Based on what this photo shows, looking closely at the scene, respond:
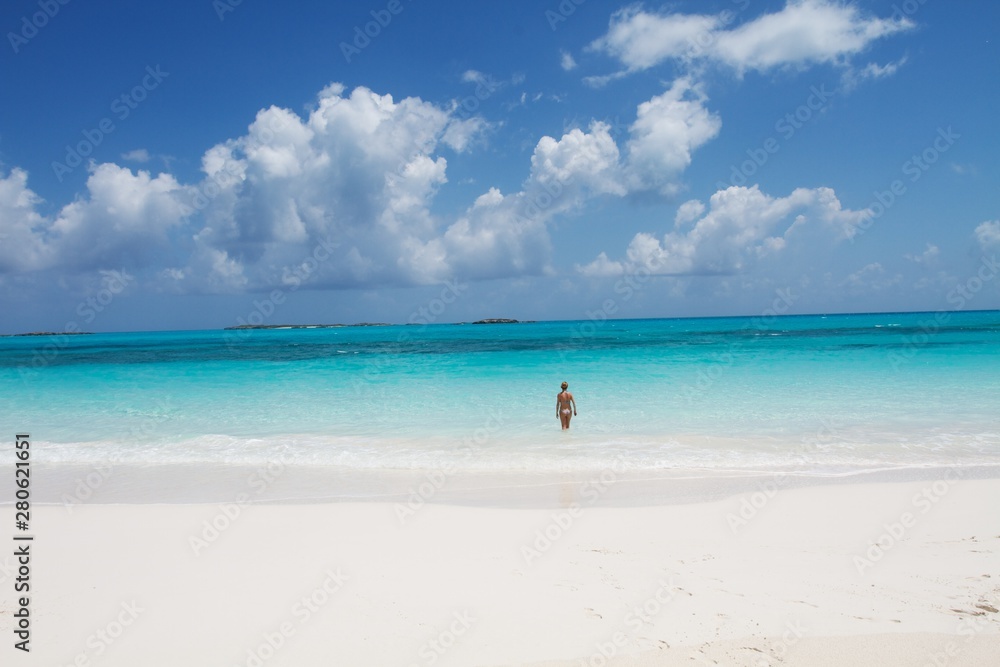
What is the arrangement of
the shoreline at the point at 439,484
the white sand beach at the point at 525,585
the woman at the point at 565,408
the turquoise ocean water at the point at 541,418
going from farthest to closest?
the woman at the point at 565,408
the turquoise ocean water at the point at 541,418
the shoreline at the point at 439,484
the white sand beach at the point at 525,585

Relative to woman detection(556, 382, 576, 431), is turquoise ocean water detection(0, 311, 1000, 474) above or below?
below

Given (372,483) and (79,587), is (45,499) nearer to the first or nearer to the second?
(79,587)

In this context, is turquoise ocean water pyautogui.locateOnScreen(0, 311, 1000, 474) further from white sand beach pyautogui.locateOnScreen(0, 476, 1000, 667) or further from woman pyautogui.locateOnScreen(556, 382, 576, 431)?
white sand beach pyautogui.locateOnScreen(0, 476, 1000, 667)

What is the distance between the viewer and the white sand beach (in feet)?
14.1

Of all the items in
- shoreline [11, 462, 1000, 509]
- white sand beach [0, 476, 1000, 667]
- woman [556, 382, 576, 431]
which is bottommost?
shoreline [11, 462, 1000, 509]

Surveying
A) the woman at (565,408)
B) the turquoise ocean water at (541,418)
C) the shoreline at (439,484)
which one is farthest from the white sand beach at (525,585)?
the woman at (565,408)

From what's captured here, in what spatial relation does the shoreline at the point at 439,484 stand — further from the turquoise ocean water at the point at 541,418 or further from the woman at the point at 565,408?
the woman at the point at 565,408

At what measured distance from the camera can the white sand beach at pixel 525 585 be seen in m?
4.31

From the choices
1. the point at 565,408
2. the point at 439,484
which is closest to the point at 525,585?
the point at 439,484

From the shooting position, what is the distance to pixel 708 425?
43.9 feet

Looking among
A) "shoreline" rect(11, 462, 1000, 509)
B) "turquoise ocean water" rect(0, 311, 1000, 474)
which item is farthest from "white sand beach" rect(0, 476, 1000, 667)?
"turquoise ocean water" rect(0, 311, 1000, 474)

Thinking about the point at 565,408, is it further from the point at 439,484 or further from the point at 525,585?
the point at 525,585

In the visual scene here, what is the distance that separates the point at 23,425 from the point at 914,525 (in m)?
21.1

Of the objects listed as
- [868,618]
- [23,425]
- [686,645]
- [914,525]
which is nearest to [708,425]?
[914,525]
